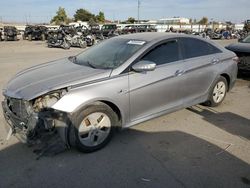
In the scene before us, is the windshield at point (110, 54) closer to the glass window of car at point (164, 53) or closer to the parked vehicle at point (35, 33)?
the glass window of car at point (164, 53)

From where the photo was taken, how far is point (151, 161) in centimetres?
351

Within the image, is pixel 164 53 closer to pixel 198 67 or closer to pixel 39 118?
pixel 198 67

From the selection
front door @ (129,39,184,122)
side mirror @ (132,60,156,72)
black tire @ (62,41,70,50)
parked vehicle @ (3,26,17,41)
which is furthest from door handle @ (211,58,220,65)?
parked vehicle @ (3,26,17,41)

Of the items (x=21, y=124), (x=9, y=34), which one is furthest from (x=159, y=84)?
(x=9, y=34)

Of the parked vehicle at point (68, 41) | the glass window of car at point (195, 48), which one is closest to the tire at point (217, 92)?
the glass window of car at point (195, 48)

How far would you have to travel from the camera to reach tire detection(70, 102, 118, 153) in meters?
3.48

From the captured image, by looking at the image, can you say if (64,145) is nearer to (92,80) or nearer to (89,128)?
(89,128)

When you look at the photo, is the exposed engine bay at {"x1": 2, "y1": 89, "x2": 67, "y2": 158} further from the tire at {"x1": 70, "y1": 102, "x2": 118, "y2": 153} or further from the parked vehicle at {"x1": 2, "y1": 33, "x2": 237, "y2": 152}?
the tire at {"x1": 70, "y1": 102, "x2": 118, "y2": 153}

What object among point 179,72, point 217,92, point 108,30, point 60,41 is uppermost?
point 179,72

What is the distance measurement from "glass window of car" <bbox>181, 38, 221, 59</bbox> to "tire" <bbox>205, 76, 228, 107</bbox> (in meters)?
0.64

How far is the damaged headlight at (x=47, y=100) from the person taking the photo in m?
3.38

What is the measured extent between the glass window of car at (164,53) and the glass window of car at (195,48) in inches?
9.0

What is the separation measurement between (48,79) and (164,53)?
192 cm

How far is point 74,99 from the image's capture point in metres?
3.37
